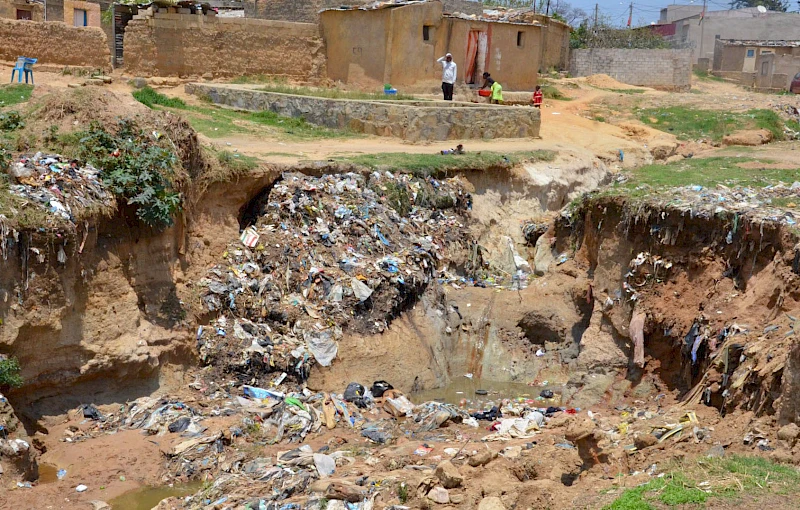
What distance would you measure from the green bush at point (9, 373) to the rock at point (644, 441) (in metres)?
5.63

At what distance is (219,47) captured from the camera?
18.9 m

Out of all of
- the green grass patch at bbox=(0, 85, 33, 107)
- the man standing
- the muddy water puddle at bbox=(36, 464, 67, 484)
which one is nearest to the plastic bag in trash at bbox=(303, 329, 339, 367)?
the muddy water puddle at bbox=(36, 464, 67, 484)

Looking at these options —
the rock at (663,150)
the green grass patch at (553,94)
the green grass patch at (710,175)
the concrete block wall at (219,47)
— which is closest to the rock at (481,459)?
the green grass patch at (710,175)

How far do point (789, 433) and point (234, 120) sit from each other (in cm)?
1111

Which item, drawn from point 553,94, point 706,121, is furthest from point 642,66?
point 706,121

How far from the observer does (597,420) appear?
8.91 meters

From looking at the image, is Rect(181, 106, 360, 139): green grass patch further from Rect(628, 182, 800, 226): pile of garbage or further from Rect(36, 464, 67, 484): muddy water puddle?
Rect(36, 464, 67, 484): muddy water puddle

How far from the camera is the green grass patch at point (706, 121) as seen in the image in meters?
20.1

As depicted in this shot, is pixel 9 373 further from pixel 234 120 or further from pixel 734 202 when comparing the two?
→ pixel 734 202

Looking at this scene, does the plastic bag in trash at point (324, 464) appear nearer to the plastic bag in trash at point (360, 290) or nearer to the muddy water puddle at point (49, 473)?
the muddy water puddle at point (49, 473)

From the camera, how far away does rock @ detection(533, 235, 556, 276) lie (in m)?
13.0

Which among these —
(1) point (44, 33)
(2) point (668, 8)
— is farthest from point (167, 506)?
(2) point (668, 8)

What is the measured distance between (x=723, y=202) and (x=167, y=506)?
7340 millimetres

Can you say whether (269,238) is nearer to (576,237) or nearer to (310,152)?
(310,152)
